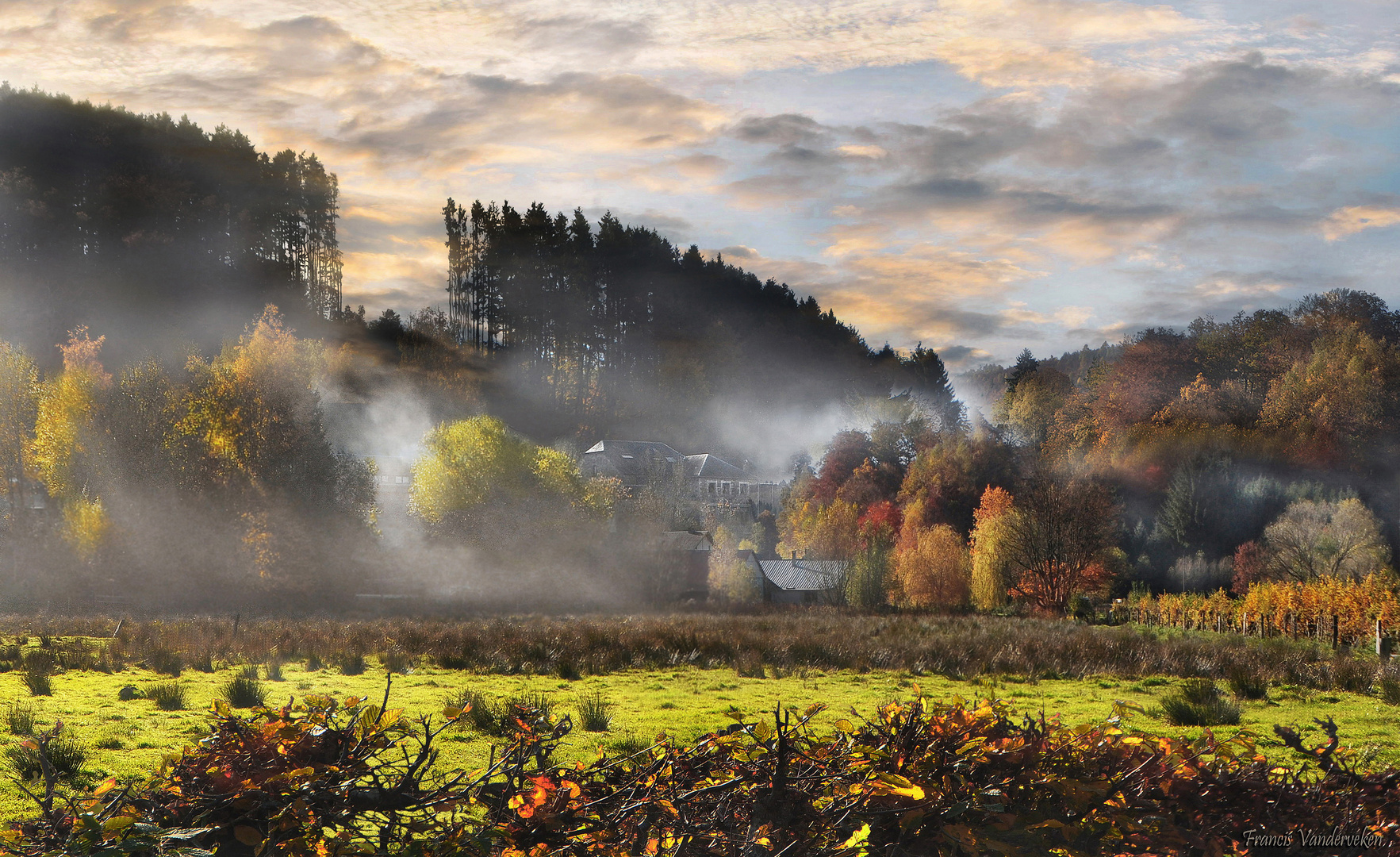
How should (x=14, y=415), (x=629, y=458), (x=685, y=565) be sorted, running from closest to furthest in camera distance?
(x=14, y=415) < (x=685, y=565) < (x=629, y=458)

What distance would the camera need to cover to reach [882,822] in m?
3.11

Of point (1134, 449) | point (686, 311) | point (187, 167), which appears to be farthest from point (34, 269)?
point (1134, 449)

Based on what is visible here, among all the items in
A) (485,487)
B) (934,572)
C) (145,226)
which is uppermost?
(145,226)

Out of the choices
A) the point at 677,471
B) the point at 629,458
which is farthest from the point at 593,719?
the point at 629,458

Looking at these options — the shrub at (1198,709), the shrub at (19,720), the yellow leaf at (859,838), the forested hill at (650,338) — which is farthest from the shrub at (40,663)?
the forested hill at (650,338)

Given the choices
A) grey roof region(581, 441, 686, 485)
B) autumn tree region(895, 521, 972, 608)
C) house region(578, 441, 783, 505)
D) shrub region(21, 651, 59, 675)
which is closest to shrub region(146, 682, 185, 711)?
shrub region(21, 651, 59, 675)

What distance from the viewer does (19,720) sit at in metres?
8.20

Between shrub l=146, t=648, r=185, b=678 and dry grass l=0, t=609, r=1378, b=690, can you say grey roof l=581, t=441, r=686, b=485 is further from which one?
shrub l=146, t=648, r=185, b=678

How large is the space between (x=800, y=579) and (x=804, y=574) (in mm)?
996

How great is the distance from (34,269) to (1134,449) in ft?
254

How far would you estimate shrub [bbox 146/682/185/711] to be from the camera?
33.8 ft

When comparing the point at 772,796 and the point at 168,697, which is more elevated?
the point at 772,796

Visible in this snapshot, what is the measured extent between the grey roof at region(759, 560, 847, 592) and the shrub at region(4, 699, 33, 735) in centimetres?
4702

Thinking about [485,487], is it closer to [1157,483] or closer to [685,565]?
[685,565]
